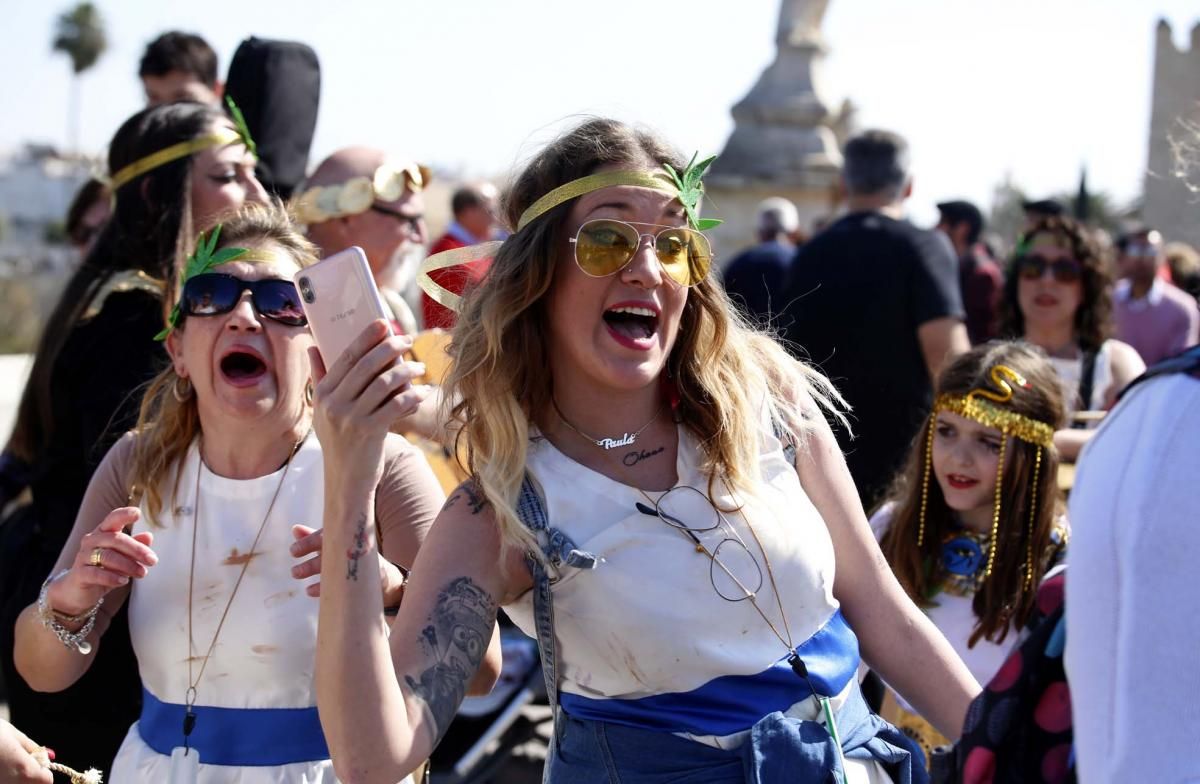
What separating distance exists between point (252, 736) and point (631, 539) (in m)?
0.88

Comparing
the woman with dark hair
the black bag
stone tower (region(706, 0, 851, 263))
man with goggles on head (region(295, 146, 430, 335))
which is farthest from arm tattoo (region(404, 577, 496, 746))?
stone tower (region(706, 0, 851, 263))

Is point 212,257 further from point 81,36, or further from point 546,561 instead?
point 81,36

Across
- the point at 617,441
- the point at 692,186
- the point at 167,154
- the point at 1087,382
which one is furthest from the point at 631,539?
the point at 1087,382

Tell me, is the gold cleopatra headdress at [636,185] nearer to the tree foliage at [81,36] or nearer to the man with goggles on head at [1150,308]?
the man with goggles on head at [1150,308]

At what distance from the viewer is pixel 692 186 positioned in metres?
2.48

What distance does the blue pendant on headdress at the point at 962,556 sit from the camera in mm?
3543

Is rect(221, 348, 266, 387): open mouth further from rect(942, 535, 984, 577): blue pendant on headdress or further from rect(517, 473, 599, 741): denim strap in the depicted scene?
rect(942, 535, 984, 577): blue pendant on headdress

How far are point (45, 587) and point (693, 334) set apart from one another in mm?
1363

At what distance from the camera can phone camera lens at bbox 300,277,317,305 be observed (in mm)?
2062

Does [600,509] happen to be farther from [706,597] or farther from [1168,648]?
[1168,648]

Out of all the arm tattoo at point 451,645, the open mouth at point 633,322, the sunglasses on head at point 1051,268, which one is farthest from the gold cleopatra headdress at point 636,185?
the sunglasses on head at point 1051,268

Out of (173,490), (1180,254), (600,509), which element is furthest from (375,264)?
(1180,254)

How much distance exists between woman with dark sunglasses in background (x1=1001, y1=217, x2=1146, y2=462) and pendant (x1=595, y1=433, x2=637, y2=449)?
10.2 ft

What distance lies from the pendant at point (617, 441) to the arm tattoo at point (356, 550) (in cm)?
54
